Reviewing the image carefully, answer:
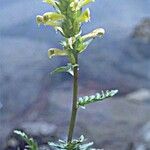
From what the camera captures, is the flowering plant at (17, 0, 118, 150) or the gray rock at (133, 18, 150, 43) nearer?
the flowering plant at (17, 0, 118, 150)

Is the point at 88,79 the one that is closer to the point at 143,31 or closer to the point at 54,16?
the point at 143,31

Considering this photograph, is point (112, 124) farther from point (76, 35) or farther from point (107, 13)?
point (76, 35)

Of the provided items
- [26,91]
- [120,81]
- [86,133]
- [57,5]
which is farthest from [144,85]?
[57,5]

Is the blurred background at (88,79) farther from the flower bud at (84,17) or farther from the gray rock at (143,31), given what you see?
the flower bud at (84,17)

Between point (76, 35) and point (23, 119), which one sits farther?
point (23, 119)

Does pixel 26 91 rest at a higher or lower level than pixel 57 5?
higher

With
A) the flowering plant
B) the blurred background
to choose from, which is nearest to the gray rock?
the blurred background

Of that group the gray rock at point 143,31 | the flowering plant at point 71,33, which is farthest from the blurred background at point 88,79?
the flowering plant at point 71,33

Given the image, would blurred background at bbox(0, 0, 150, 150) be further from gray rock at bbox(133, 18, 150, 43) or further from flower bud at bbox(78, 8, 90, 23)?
flower bud at bbox(78, 8, 90, 23)

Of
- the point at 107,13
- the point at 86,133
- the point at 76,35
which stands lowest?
the point at 76,35
